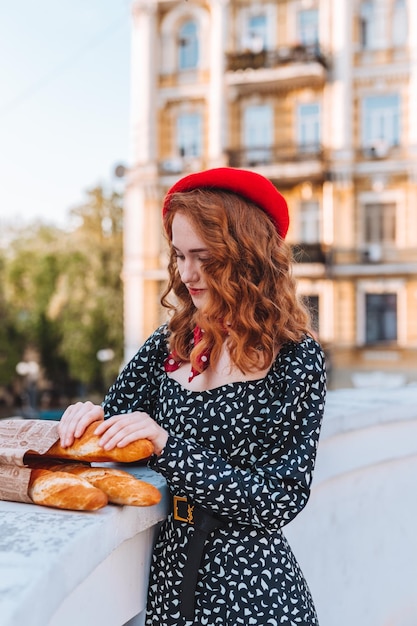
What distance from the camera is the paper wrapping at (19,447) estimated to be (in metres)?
0.99

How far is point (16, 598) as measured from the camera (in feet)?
2.21

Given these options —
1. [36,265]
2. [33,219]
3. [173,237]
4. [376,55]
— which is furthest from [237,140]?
[173,237]

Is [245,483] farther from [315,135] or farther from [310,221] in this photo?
[315,135]

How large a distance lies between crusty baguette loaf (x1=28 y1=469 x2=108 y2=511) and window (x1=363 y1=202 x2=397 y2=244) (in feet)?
42.8

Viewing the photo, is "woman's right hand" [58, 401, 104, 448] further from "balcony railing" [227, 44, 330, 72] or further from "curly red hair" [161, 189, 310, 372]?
"balcony railing" [227, 44, 330, 72]

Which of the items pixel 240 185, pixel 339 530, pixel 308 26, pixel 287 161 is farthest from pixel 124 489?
pixel 308 26

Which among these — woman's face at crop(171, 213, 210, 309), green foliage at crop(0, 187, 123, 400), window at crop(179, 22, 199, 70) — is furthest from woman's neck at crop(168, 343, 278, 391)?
green foliage at crop(0, 187, 123, 400)

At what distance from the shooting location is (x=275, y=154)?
13.6 metres

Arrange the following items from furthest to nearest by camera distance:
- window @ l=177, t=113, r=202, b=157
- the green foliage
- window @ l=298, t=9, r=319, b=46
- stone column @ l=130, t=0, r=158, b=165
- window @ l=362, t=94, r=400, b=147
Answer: the green foliage → window @ l=177, t=113, r=202, b=157 → stone column @ l=130, t=0, r=158, b=165 → window @ l=298, t=9, r=319, b=46 → window @ l=362, t=94, r=400, b=147

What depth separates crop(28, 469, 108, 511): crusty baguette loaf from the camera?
3.06ft

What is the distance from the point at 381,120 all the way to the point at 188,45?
4.24 metres

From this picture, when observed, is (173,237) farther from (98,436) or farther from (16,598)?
(16,598)

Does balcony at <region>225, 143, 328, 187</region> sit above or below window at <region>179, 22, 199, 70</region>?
below

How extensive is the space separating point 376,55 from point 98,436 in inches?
539
